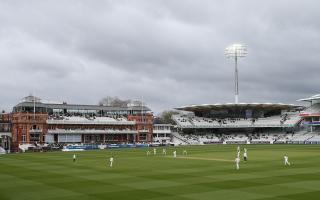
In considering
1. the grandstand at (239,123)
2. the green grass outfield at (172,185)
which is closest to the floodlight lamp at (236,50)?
the grandstand at (239,123)

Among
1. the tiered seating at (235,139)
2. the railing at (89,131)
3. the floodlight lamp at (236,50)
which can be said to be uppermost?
the floodlight lamp at (236,50)

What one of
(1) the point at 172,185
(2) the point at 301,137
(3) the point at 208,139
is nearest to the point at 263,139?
(2) the point at 301,137

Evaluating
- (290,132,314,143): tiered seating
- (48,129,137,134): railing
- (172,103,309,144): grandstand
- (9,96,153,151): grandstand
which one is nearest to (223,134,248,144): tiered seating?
(172,103,309,144): grandstand

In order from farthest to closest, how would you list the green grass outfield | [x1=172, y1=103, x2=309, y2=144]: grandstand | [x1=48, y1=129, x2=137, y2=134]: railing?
[x1=172, y1=103, x2=309, y2=144]: grandstand
[x1=48, y1=129, x2=137, y2=134]: railing
the green grass outfield

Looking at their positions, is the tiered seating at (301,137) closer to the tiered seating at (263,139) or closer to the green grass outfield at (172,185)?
the tiered seating at (263,139)

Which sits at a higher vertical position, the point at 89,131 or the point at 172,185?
the point at 89,131

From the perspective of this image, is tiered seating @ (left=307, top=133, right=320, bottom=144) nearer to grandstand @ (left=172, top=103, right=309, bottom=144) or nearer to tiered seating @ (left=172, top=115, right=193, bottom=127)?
grandstand @ (left=172, top=103, right=309, bottom=144)

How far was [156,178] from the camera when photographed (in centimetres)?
3067

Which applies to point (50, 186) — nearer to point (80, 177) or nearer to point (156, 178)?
point (80, 177)

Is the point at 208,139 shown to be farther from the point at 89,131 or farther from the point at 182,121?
the point at 89,131

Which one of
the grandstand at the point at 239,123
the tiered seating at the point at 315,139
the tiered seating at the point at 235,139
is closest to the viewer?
the tiered seating at the point at 315,139

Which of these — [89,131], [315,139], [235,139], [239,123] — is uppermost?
[239,123]

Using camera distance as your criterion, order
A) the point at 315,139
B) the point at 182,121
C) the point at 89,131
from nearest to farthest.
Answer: the point at 315,139 < the point at 89,131 < the point at 182,121

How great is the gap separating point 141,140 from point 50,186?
3637 inches
